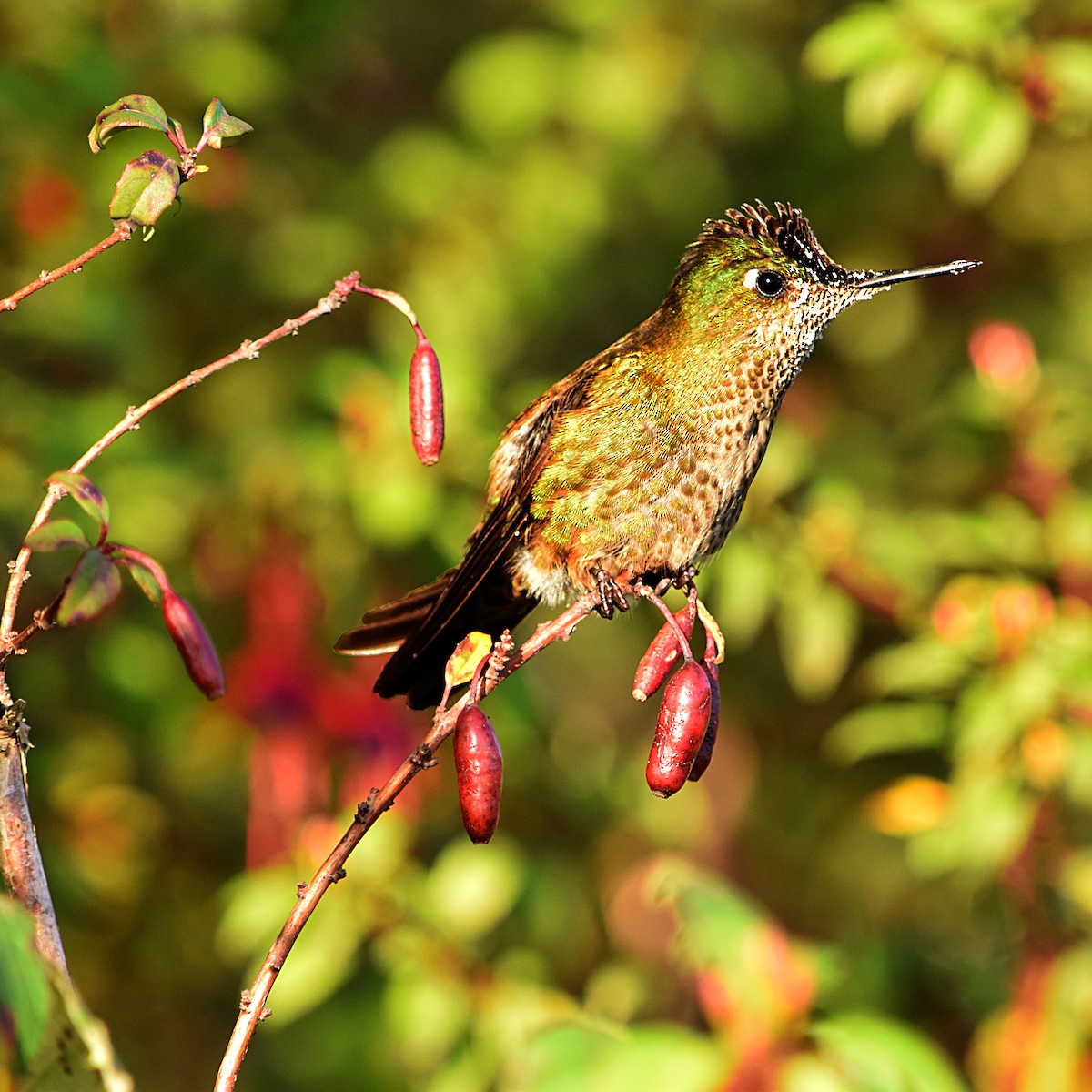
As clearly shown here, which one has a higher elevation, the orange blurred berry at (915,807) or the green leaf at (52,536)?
the green leaf at (52,536)

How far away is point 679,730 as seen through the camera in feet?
3.84

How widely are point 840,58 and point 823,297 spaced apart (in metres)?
0.80

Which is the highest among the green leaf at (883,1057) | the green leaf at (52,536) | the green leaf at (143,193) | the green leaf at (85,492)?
the green leaf at (143,193)

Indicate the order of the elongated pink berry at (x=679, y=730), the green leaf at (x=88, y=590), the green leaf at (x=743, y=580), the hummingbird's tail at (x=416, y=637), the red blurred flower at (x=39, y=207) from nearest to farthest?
1. the green leaf at (x=88, y=590)
2. the elongated pink berry at (x=679, y=730)
3. the hummingbird's tail at (x=416, y=637)
4. the green leaf at (x=743, y=580)
5. the red blurred flower at (x=39, y=207)

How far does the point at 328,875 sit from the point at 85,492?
11.8 inches

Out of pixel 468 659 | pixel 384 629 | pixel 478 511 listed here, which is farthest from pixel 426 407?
pixel 478 511

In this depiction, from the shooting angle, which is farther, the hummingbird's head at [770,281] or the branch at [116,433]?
the hummingbird's head at [770,281]

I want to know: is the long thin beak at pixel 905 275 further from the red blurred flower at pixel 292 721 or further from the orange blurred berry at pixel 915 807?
the red blurred flower at pixel 292 721

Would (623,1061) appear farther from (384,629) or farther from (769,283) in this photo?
(769,283)

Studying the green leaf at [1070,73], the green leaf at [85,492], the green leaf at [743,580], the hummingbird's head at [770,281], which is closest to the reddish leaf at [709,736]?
the green leaf at [85,492]

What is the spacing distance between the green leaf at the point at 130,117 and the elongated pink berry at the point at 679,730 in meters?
0.59

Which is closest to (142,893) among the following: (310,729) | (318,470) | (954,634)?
(310,729)

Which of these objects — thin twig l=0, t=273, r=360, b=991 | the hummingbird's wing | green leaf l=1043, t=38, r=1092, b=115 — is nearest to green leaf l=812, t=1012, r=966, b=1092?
the hummingbird's wing

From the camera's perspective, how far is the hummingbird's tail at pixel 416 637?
5.96 ft
